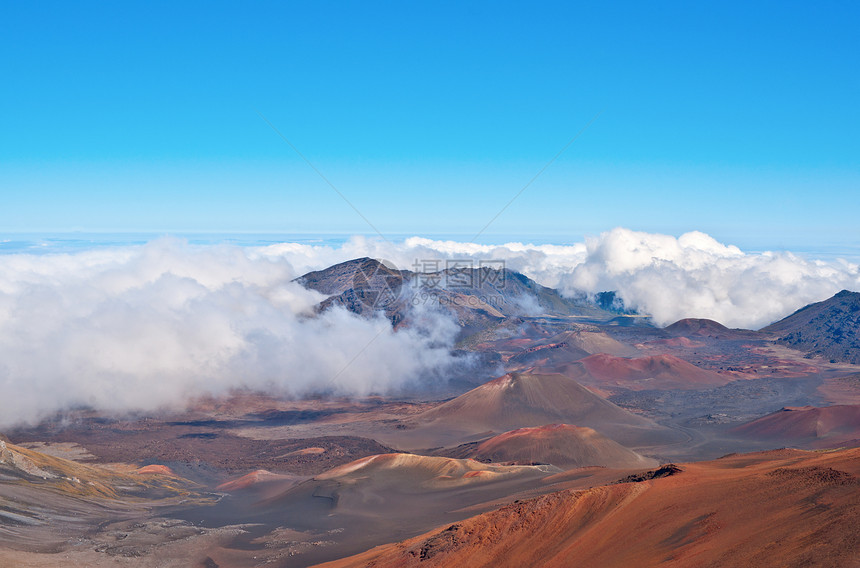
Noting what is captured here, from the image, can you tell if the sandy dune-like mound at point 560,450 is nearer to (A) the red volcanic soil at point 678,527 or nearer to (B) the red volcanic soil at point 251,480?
(B) the red volcanic soil at point 251,480

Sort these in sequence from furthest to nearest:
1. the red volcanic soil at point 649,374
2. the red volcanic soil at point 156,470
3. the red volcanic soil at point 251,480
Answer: the red volcanic soil at point 649,374, the red volcanic soil at point 156,470, the red volcanic soil at point 251,480


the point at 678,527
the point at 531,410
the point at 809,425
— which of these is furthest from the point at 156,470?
the point at 809,425

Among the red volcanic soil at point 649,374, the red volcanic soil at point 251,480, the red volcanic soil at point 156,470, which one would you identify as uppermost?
the red volcanic soil at point 649,374

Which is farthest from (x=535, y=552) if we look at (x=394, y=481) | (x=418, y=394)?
(x=418, y=394)

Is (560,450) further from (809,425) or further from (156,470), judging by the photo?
(156,470)

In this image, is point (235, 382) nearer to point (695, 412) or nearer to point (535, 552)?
point (695, 412)

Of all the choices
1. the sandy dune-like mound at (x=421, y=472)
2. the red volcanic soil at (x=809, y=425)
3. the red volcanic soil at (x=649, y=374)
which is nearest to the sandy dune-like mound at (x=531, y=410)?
the red volcanic soil at (x=809, y=425)

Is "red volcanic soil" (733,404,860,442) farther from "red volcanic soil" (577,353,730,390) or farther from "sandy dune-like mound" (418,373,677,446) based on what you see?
"red volcanic soil" (577,353,730,390)
